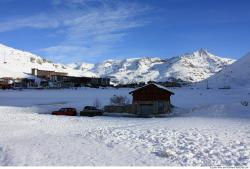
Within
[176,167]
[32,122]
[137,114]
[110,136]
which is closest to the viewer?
[176,167]

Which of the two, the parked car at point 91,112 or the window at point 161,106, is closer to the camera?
the parked car at point 91,112

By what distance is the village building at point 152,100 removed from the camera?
57.8 m

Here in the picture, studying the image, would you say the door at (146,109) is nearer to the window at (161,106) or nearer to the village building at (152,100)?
the village building at (152,100)

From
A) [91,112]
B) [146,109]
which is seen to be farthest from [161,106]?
[91,112]

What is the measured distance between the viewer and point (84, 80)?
16875cm

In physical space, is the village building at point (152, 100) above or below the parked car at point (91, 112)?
above

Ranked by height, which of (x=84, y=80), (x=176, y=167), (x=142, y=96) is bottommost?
(x=176, y=167)

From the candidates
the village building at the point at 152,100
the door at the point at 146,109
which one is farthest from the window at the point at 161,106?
the door at the point at 146,109

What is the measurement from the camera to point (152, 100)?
191 feet

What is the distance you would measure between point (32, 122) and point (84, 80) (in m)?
130

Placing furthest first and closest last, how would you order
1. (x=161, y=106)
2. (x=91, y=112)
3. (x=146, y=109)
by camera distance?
(x=146, y=109)
(x=161, y=106)
(x=91, y=112)

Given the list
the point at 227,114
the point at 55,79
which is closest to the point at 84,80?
the point at 55,79

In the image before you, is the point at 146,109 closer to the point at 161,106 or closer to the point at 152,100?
the point at 152,100

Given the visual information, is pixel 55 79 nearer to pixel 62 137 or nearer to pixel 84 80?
pixel 84 80
